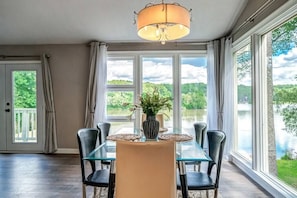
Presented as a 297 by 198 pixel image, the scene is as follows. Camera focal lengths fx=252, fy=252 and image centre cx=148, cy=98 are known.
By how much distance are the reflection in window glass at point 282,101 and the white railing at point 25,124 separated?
4719mm

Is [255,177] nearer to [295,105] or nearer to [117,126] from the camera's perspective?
[295,105]

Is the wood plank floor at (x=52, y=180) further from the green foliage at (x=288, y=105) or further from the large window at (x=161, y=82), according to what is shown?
the large window at (x=161, y=82)

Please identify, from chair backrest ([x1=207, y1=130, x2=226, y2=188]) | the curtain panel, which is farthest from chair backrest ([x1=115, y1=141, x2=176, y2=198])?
the curtain panel

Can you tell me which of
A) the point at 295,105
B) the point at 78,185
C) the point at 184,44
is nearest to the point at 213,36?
the point at 184,44

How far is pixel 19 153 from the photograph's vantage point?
18.1ft

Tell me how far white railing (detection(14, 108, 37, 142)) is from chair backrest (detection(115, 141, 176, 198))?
14.8 ft

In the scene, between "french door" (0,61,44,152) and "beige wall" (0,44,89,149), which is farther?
"french door" (0,61,44,152)

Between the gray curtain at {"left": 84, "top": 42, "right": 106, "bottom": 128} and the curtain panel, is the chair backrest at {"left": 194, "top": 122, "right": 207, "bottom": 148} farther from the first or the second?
the gray curtain at {"left": 84, "top": 42, "right": 106, "bottom": 128}

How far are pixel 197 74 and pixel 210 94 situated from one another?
0.54 m

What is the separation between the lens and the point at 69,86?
5465 millimetres

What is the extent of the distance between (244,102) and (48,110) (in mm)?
3949

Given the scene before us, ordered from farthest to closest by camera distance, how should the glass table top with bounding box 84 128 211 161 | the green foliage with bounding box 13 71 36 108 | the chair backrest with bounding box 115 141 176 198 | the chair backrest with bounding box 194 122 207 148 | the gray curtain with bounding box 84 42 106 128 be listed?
the green foliage with bounding box 13 71 36 108, the gray curtain with bounding box 84 42 106 128, the chair backrest with bounding box 194 122 207 148, the glass table top with bounding box 84 128 211 161, the chair backrest with bounding box 115 141 176 198

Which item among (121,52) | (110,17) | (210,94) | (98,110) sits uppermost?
(110,17)

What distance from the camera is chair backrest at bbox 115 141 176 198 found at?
1.72 metres
